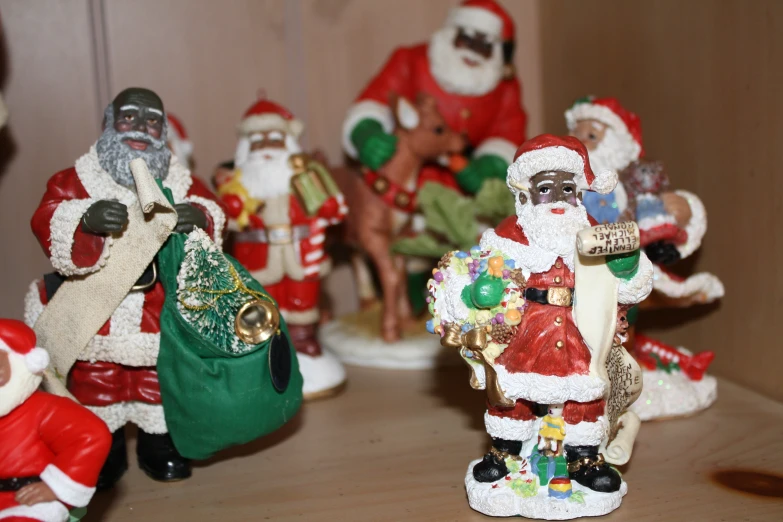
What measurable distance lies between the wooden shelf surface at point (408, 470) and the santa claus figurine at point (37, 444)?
323mm

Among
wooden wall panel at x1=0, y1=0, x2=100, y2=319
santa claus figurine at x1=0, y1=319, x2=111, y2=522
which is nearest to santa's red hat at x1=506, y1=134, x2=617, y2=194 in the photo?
santa claus figurine at x1=0, y1=319, x2=111, y2=522

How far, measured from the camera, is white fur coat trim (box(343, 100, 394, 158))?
9.14 ft

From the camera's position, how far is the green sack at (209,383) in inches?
73.1

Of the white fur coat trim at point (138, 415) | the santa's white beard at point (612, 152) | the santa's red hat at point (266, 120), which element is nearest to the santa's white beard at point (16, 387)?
the white fur coat trim at point (138, 415)

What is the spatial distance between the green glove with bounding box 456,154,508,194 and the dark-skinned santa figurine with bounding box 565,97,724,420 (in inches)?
16.9

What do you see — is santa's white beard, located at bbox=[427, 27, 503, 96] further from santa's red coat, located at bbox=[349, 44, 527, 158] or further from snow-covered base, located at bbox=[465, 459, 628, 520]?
snow-covered base, located at bbox=[465, 459, 628, 520]

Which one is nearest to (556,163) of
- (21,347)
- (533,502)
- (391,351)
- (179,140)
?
(533,502)

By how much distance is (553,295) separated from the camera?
1.71 m

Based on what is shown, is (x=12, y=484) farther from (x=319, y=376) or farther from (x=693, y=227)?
(x=693, y=227)

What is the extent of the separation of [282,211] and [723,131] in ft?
3.87

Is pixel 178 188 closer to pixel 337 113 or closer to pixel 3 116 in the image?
pixel 3 116

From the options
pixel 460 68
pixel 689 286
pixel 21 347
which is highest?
pixel 460 68

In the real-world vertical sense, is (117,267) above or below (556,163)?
below

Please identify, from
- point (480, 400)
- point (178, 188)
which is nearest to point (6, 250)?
point (178, 188)
